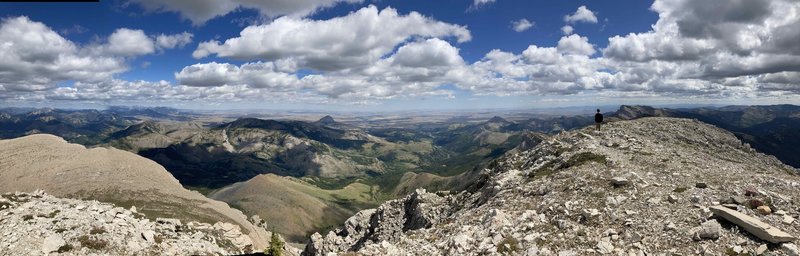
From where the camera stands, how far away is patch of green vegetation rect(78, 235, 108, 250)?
164ft

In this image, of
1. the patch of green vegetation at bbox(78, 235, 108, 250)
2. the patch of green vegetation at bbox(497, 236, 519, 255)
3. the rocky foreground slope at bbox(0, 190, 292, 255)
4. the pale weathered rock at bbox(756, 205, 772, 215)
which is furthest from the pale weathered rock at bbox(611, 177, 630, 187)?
the patch of green vegetation at bbox(78, 235, 108, 250)

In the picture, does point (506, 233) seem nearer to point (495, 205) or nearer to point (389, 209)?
point (495, 205)

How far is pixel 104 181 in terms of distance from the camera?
158250 millimetres

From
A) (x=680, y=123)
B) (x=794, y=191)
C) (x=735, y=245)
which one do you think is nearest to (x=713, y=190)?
(x=794, y=191)

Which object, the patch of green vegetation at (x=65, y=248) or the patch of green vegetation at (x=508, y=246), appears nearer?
the patch of green vegetation at (x=508, y=246)

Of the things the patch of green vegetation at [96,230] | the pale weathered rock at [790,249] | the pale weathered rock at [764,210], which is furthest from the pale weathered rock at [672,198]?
the patch of green vegetation at [96,230]

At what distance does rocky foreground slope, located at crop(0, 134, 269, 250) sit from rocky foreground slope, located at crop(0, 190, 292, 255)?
206 feet

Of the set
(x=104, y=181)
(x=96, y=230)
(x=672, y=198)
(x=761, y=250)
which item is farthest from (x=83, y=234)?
(x=104, y=181)

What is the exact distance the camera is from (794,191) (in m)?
32.3

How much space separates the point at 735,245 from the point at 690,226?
313cm

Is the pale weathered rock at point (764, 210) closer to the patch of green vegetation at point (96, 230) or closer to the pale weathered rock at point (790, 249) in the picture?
the pale weathered rock at point (790, 249)

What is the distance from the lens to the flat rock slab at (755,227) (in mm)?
23469

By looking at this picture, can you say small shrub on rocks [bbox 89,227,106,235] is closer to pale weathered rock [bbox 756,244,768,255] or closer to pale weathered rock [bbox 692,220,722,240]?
pale weathered rock [bbox 692,220,722,240]

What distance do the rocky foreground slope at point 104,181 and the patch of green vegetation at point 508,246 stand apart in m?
110
